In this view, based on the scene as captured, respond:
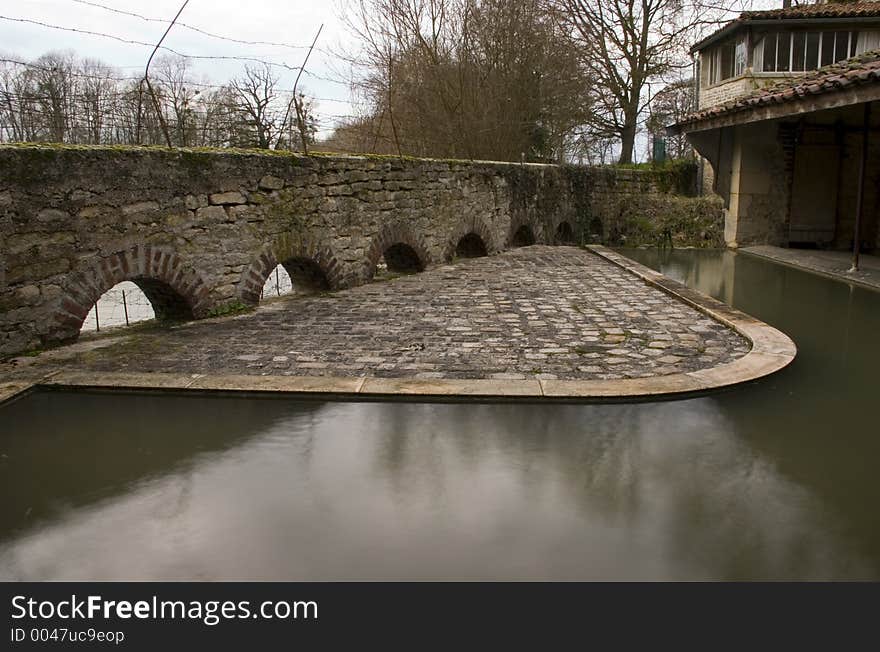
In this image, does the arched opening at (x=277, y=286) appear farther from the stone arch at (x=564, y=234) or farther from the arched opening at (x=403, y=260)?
the stone arch at (x=564, y=234)

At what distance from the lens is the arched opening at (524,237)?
48.0 ft

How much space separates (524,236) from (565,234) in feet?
6.57

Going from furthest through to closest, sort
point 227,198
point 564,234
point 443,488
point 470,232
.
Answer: point 564,234, point 470,232, point 227,198, point 443,488

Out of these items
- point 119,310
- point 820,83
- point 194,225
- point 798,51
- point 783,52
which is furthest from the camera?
point 783,52

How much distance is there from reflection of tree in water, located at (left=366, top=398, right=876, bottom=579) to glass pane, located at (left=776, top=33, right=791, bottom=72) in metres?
15.6

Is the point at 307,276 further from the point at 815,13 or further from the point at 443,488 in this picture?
the point at 815,13

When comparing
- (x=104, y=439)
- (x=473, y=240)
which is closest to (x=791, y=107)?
(x=473, y=240)

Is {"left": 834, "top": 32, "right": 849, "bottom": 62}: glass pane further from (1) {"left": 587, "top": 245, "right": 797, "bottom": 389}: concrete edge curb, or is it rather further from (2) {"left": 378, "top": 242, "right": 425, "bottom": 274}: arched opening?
(2) {"left": 378, "top": 242, "right": 425, "bottom": 274}: arched opening

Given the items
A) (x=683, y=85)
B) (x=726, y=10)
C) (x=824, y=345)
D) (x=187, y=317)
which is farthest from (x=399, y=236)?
(x=683, y=85)

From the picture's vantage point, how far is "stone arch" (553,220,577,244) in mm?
16008

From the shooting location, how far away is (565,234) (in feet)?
54.2

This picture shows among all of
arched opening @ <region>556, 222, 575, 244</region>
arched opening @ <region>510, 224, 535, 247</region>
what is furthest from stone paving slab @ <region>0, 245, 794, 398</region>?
arched opening @ <region>556, 222, 575, 244</region>
